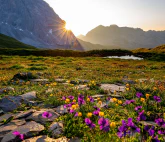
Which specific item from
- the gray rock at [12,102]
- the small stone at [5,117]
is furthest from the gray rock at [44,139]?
the gray rock at [12,102]

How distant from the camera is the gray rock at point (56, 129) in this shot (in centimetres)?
476

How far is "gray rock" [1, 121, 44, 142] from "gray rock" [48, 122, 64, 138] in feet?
0.87

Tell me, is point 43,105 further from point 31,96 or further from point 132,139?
point 132,139

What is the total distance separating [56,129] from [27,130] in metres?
0.72

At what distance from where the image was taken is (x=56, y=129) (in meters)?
4.93

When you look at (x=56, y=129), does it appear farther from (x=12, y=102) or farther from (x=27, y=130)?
(x=12, y=102)

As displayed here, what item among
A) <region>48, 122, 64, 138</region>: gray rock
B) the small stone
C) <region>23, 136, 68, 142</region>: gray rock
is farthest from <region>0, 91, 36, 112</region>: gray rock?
<region>23, 136, 68, 142</region>: gray rock

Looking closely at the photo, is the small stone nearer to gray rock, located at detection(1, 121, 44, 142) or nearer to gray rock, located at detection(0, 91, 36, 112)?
gray rock, located at detection(0, 91, 36, 112)

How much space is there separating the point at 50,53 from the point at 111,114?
51654 millimetres

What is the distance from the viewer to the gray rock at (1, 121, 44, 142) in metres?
4.41

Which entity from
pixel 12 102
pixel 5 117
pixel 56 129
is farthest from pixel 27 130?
pixel 12 102

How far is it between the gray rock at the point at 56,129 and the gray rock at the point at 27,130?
27cm

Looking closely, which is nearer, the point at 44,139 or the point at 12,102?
the point at 44,139

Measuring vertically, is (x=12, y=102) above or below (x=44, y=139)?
above
